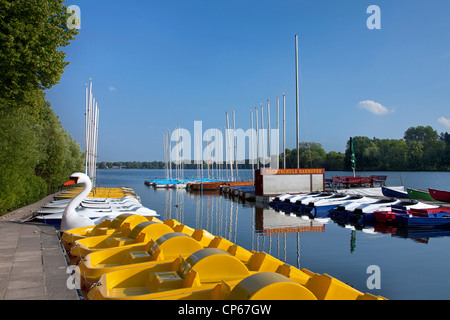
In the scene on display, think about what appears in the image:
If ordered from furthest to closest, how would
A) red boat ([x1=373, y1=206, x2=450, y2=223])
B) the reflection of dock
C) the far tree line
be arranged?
the far tree line → red boat ([x1=373, y1=206, x2=450, y2=223]) → the reflection of dock

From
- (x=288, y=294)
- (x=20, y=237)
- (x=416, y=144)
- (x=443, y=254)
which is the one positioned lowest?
(x=443, y=254)

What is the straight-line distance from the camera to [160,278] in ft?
16.9

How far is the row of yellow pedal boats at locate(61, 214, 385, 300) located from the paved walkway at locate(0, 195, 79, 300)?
0.46 m

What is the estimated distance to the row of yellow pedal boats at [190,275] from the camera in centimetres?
388

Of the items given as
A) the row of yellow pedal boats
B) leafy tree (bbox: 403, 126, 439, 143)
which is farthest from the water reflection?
leafy tree (bbox: 403, 126, 439, 143)

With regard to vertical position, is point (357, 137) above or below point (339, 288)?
above

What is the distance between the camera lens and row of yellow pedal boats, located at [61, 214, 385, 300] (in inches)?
153

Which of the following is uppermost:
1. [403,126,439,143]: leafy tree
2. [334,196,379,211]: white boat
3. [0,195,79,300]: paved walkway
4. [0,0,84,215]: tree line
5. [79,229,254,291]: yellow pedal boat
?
[403,126,439,143]: leafy tree

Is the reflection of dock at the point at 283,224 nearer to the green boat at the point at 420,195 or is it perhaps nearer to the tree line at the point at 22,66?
the tree line at the point at 22,66

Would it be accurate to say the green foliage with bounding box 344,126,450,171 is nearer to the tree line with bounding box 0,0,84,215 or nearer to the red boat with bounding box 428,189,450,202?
the red boat with bounding box 428,189,450,202

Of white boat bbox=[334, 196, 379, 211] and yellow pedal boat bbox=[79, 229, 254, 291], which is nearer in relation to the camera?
yellow pedal boat bbox=[79, 229, 254, 291]

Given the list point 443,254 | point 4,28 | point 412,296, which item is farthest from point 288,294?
point 4,28
